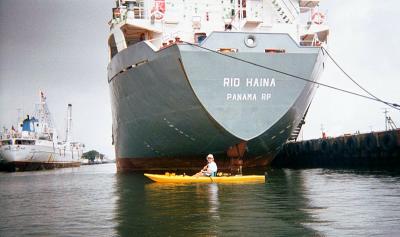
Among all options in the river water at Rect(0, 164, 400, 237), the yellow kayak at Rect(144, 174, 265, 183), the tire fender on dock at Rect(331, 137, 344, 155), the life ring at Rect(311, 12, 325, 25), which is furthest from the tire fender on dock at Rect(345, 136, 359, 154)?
the river water at Rect(0, 164, 400, 237)

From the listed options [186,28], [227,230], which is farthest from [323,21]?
[227,230]

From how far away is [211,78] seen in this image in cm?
2002

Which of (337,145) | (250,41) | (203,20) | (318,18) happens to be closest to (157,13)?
(203,20)

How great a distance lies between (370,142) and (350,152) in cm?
239

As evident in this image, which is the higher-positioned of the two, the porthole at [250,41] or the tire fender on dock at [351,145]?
the porthole at [250,41]

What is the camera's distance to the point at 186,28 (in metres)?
24.5

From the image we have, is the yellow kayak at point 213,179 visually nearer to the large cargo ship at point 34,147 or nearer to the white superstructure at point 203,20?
the white superstructure at point 203,20

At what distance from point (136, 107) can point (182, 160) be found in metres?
3.72

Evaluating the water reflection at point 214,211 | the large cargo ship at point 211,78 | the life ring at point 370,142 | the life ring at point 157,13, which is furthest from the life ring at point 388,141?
the life ring at point 157,13

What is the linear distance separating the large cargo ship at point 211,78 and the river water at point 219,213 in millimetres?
5305

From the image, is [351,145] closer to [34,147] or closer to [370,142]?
[370,142]

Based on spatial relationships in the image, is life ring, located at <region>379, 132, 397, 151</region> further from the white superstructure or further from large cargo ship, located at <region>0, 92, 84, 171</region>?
large cargo ship, located at <region>0, 92, 84, 171</region>

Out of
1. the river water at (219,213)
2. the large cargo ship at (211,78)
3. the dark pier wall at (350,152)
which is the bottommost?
the river water at (219,213)

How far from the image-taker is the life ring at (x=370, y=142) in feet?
87.1
